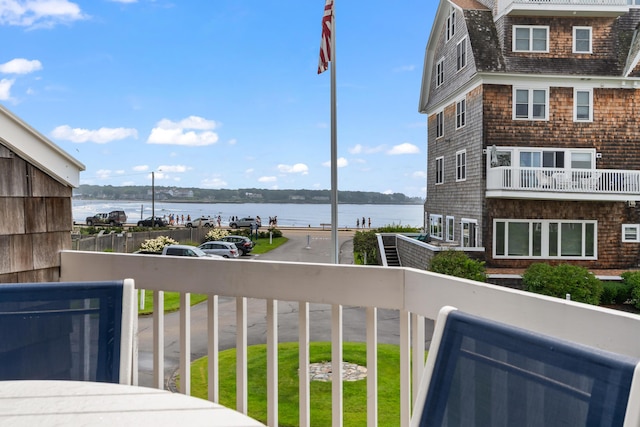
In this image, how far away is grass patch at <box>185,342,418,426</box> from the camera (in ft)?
7.31

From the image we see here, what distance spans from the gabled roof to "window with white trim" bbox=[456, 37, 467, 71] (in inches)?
193

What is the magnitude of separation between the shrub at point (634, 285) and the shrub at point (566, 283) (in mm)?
152

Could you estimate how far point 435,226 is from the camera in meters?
5.12

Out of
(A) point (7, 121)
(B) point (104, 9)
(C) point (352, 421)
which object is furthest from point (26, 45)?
(C) point (352, 421)

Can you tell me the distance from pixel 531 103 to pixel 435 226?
1.58 meters

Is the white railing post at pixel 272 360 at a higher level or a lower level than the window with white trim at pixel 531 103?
lower

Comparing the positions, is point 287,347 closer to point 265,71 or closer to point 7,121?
point 7,121

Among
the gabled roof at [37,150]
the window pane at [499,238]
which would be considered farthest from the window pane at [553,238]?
the gabled roof at [37,150]

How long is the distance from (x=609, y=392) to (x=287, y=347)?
2.38 meters

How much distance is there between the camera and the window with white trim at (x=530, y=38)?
463cm

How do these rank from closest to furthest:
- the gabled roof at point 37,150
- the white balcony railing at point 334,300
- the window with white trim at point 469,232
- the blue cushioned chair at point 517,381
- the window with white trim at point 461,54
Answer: the blue cushioned chair at point 517,381, the white balcony railing at point 334,300, the gabled roof at point 37,150, the window with white trim at point 469,232, the window with white trim at point 461,54

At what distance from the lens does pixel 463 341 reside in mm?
505

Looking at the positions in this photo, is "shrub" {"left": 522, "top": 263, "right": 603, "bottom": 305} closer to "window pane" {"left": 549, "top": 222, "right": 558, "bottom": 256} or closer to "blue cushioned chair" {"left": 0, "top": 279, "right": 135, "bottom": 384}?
"window pane" {"left": 549, "top": 222, "right": 558, "bottom": 256}

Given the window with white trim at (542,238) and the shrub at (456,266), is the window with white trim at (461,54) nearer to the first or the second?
the window with white trim at (542,238)
